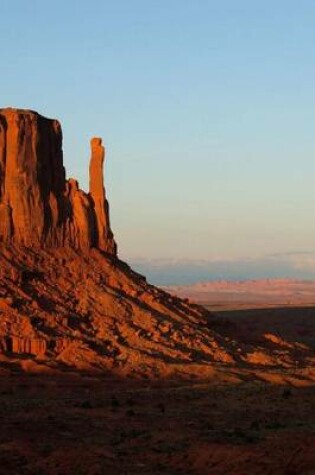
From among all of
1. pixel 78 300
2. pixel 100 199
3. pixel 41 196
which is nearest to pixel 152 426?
pixel 78 300

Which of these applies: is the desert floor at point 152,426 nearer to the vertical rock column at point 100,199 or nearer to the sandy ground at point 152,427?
the sandy ground at point 152,427

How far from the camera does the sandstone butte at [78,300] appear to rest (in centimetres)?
5181

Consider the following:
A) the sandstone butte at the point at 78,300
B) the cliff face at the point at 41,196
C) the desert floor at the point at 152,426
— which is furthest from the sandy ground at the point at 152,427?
the cliff face at the point at 41,196

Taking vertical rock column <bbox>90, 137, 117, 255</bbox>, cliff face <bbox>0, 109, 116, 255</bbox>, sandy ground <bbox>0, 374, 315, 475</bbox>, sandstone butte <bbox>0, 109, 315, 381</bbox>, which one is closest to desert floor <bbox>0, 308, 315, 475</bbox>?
sandy ground <bbox>0, 374, 315, 475</bbox>

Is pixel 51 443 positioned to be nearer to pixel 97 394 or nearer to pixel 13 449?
pixel 13 449

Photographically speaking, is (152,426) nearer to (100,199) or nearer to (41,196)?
(41,196)

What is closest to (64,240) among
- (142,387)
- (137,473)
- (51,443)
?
(142,387)

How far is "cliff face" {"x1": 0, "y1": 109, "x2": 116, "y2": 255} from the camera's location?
5891 centimetres

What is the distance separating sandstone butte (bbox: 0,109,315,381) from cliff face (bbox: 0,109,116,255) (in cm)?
7

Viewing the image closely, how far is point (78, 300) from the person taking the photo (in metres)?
56.8

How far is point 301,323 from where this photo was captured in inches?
4341

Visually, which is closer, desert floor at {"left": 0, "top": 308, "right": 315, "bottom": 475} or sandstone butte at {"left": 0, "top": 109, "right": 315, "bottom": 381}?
desert floor at {"left": 0, "top": 308, "right": 315, "bottom": 475}

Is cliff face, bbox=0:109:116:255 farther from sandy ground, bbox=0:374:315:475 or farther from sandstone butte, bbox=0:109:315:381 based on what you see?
sandy ground, bbox=0:374:315:475

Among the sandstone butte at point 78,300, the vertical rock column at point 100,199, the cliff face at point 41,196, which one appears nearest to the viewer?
the sandstone butte at point 78,300
